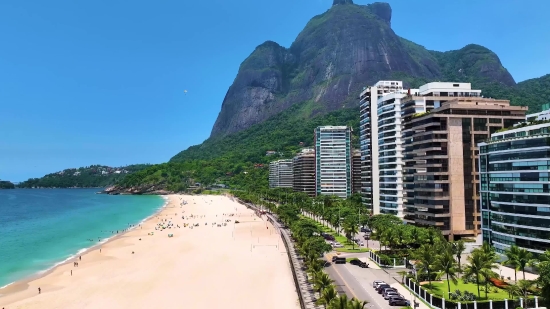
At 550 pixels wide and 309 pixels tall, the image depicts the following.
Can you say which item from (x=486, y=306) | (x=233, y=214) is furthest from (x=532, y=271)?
(x=233, y=214)

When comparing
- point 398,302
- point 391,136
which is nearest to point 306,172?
point 391,136

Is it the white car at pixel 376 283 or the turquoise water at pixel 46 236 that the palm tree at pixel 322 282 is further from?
the turquoise water at pixel 46 236

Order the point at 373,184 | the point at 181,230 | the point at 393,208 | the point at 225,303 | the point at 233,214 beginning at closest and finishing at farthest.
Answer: the point at 225,303, the point at 393,208, the point at 373,184, the point at 181,230, the point at 233,214

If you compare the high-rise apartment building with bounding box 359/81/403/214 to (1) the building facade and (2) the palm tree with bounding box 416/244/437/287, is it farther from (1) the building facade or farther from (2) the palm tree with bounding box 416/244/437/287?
(2) the palm tree with bounding box 416/244/437/287

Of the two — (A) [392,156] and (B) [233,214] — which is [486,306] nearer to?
(A) [392,156]

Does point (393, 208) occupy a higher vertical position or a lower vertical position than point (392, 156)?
lower
